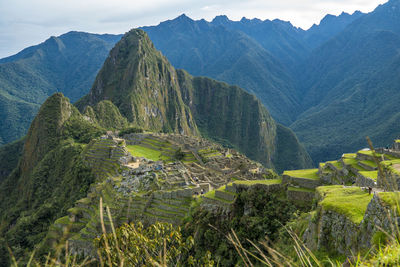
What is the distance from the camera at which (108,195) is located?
107 feet

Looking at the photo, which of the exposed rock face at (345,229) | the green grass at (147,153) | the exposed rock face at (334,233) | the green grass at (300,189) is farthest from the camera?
the green grass at (147,153)

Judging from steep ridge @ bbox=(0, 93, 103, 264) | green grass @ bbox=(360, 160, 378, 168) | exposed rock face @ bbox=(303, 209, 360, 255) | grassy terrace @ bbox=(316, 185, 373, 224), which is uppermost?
grassy terrace @ bbox=(316, 185, 373, 224)

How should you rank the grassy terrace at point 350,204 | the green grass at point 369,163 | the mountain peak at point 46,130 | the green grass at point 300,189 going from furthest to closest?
→ the mountain peak at point 46,130 < the green grass at point 369,163 < the green grass at point 300,189 < the grassy terrace at point 350,204

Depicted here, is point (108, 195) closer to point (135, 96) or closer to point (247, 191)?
point (247, 191)

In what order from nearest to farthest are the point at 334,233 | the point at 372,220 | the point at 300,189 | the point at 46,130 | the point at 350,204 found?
1. the point at 372,220
2. the point at 334,233
3. the point at 350,204
4. the point at 300,189
5. the point at 46,130

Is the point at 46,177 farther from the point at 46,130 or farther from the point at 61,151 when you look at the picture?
the point at 46,130

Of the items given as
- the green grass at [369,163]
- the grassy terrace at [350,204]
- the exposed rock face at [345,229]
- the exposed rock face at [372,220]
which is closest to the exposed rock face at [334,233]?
the exposed rock face at [345,229]

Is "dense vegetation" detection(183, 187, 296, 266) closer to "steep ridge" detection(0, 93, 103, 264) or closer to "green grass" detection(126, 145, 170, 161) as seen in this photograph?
"steep ridge" detection(0, 93, 103, 264)

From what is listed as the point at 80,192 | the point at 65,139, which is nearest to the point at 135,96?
the point at 65,139

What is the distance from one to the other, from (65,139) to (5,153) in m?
51.8

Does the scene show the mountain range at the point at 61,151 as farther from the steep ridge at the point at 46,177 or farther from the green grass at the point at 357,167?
the green grass at the point at 357,167

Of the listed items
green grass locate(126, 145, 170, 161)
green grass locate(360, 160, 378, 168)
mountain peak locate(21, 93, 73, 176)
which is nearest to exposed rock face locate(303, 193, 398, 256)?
green grass locate(360, 160, 378, 168)

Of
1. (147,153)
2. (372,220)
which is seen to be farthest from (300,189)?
(147,153)

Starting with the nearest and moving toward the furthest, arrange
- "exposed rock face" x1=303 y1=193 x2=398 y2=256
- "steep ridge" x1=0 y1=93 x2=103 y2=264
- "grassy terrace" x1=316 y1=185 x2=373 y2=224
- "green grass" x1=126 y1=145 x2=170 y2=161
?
"exposed rock face" x1=303 y1=193 x2=398 y2=256 → "grassy terrace" x1=316 y1=185 x2=373 y2=224 → "steep ridge" x1=0 y1=93 x2=103 y2=264 → "green grass" x1=126 y1=145 x2=170 y2=161
